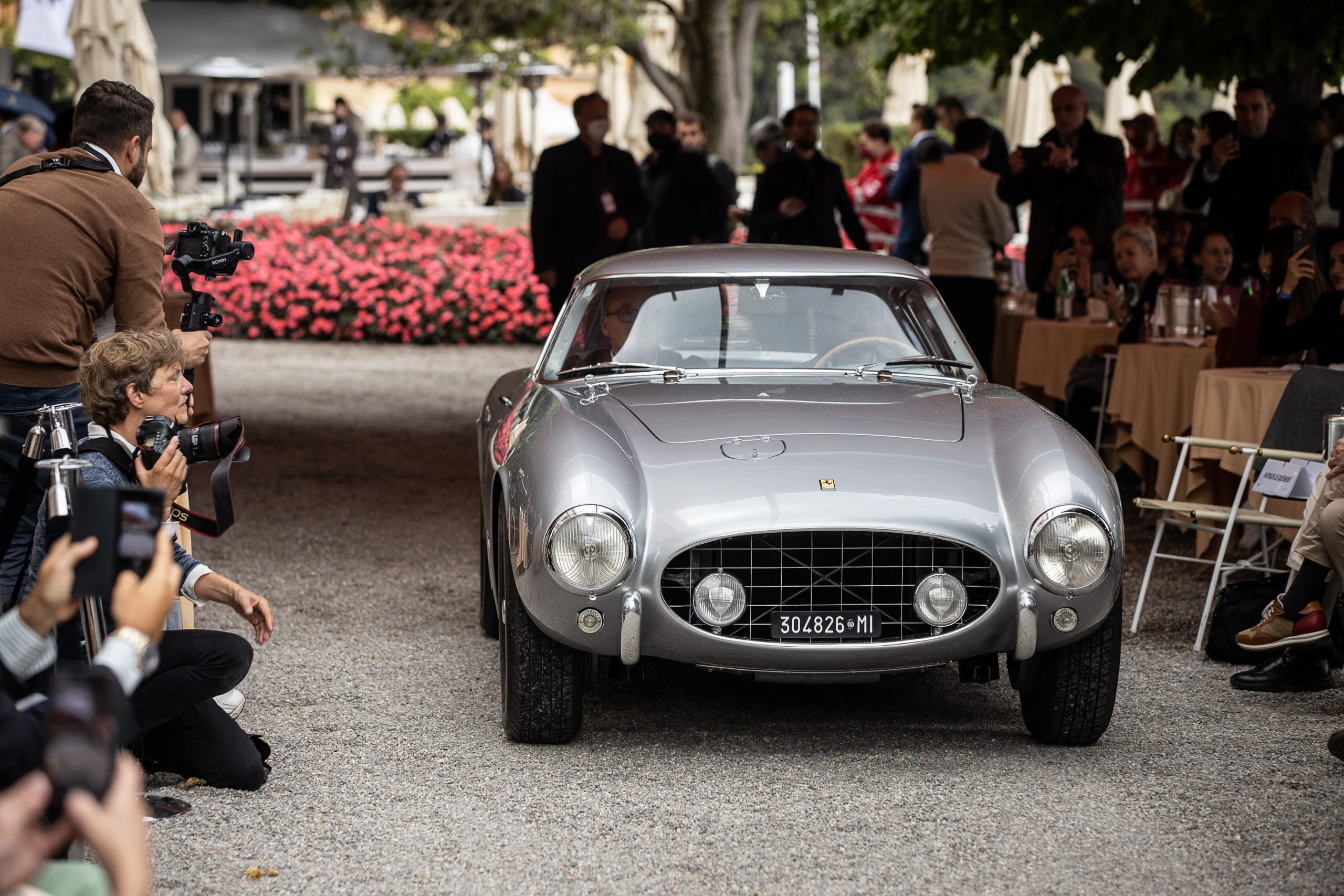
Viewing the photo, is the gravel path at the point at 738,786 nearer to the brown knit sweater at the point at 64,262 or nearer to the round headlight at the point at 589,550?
the round headlight at the point at 589,550

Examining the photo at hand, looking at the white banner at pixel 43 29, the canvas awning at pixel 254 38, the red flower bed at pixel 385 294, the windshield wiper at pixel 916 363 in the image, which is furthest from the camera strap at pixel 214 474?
the canvas awning at pixel 254 38

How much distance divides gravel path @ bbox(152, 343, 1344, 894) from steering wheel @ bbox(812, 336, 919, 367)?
113 centimetres

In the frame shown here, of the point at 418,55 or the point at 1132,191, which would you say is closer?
the point at 1132,191

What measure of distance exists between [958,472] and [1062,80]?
1545 cm

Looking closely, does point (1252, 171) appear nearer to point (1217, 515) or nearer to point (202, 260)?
point (1217, 515)

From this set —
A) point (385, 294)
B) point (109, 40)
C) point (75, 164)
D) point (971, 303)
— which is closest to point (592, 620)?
point (75, 164)

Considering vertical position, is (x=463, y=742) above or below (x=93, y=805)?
below

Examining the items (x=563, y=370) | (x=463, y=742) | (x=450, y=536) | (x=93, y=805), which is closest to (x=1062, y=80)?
(x=450, y=536)

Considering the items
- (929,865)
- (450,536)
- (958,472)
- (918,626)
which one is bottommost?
(450,536)

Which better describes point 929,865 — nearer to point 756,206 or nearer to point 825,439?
point 825,439

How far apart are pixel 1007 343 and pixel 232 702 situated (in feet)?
23.1

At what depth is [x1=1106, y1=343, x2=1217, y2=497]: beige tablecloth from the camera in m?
8.12

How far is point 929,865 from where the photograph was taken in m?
3.99

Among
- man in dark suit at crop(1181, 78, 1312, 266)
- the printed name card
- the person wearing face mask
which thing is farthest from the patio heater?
the printed name card
